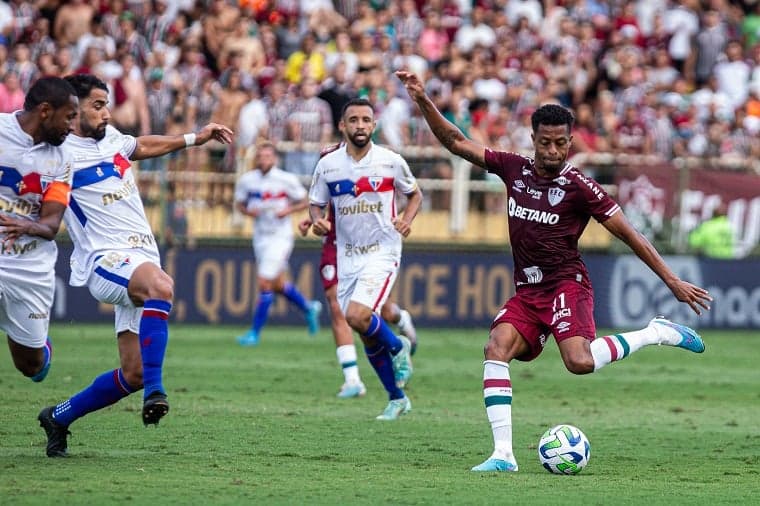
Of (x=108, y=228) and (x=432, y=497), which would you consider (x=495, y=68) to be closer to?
(x=108, y=228)

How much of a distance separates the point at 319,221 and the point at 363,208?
0.65 m

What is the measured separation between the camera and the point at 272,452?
9.73 meters

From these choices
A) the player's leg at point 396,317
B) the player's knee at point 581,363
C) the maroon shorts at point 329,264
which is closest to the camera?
the player's knee at point 581,363

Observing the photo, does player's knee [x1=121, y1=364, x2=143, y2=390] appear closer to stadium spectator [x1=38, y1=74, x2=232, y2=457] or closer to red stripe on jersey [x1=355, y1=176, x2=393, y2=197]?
stadium spectator [x1=38, y1=74, x2=232, y2=457]

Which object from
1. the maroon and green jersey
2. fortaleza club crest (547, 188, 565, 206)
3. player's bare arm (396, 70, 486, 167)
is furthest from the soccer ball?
player's bare arm (396, 70, 486, 167)

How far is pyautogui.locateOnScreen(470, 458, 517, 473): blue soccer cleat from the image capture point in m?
9.05

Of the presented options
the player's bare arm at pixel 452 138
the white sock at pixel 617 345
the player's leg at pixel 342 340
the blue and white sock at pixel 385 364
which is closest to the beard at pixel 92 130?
the player's bare arm at pixel 452 138

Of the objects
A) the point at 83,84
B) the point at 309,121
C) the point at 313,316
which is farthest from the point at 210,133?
the point at 309,121

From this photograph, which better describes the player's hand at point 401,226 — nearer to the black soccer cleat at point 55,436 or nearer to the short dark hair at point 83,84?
the short dark hair at point 83,84

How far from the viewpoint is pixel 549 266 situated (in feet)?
31.7

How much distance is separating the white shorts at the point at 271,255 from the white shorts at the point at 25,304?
1039 centimetres

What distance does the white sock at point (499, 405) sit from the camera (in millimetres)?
9102

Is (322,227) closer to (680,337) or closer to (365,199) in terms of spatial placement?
(365,199)

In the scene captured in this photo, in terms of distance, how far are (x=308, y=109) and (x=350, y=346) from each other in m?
8.64
